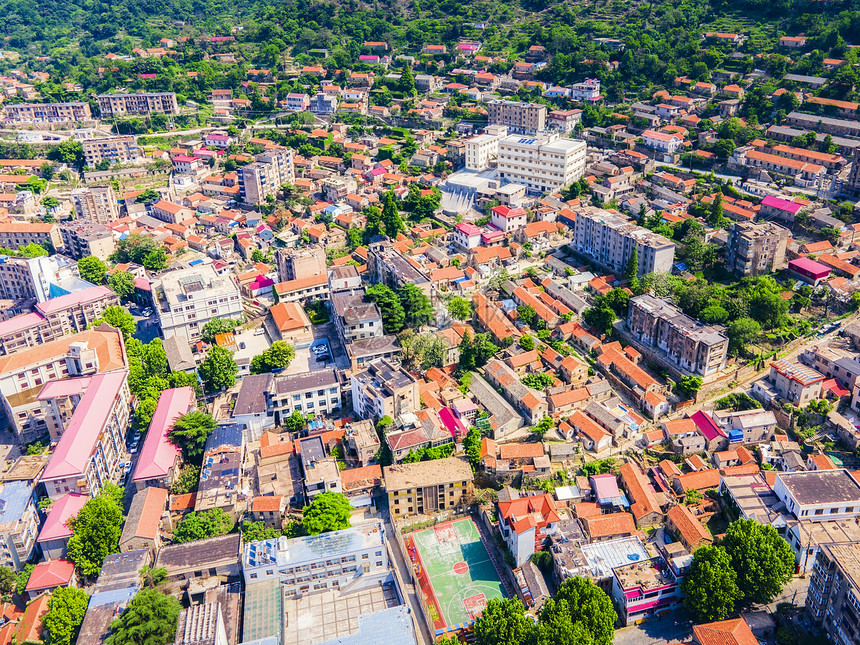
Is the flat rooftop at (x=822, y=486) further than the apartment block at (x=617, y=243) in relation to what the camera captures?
No

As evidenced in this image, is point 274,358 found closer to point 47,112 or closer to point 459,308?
point 459,308

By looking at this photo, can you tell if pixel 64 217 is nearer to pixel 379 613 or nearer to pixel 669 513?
pixel 379 613

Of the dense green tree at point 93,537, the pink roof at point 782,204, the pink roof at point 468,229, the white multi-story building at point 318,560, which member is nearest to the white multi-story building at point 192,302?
the dense green tree at point 93,537

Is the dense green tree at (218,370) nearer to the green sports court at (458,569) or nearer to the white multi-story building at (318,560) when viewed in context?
the white multi-story building at (318,560)

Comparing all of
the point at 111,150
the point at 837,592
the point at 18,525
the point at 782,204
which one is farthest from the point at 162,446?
the point at 782,204

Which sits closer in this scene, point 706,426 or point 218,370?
point 706,426

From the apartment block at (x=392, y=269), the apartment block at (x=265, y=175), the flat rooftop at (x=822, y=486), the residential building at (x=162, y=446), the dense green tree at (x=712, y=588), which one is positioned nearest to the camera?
the dense green tree at (x=712, y=588)
